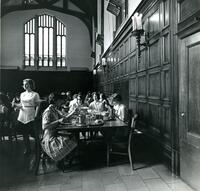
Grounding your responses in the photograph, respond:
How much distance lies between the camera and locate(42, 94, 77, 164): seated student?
281 centimetres

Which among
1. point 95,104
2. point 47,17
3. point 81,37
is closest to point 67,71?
point 81,37

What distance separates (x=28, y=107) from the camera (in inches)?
144

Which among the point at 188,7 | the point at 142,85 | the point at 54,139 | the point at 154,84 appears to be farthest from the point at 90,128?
the point at 188,7

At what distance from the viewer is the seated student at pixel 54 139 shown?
2.81 metres

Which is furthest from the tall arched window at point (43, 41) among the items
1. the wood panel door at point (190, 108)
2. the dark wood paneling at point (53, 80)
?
the wood panel door at point (190, 108)

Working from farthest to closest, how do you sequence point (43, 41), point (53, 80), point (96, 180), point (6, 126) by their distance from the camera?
point (43, 41) → point (53, 80) → point (6, 126) → point (96, 180)

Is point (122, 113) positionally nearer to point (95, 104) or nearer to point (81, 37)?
point (95, 104)

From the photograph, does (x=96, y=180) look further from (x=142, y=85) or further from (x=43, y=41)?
(x=43, y=41)

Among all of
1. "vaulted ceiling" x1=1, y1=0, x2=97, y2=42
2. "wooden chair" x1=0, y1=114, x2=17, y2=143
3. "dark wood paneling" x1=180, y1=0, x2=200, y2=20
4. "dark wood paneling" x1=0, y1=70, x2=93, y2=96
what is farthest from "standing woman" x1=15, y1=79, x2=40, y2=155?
"vaulted ceiling" x1=1, y1=0, x2=97, y2=42

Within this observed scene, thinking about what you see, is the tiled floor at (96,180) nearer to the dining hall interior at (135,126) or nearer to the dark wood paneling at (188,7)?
the dining hall interior at (135,126)

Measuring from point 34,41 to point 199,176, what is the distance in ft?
43.3

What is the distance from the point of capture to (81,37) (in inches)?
539

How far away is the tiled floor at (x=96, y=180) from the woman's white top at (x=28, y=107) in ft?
2.82

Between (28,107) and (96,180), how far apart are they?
1906 mm
